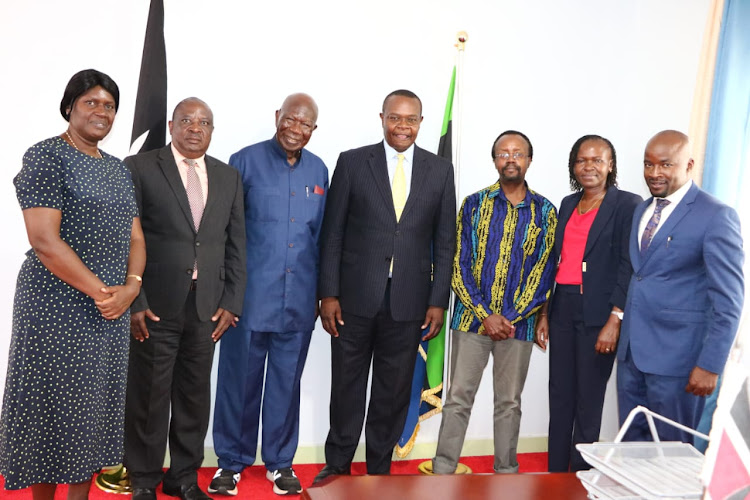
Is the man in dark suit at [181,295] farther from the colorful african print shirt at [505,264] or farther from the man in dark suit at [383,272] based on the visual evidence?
the colorful african print shirt at [505,264]


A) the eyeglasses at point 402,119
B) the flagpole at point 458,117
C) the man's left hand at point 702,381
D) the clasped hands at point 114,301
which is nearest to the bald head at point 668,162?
the man's left hand at point 702,381

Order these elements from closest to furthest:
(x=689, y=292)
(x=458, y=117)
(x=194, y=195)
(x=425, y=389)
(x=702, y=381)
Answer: (x=702, y=381) → (x=689, y=292) → (x=194, y=195) → (x=425, y=389) → (x=458, y=117)

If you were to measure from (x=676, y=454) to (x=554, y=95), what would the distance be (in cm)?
311

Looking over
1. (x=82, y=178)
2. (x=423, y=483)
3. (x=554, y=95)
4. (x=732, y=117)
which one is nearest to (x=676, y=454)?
(x=423, y=483)

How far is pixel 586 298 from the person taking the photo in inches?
124

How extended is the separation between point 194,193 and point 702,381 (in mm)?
2306

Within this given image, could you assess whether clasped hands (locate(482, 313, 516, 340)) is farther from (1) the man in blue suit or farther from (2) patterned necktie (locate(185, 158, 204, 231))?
(2) patterned necktie (locate(185, 158, 204, 231))

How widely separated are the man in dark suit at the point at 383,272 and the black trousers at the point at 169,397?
663 mm

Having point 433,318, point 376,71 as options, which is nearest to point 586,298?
point 433,318

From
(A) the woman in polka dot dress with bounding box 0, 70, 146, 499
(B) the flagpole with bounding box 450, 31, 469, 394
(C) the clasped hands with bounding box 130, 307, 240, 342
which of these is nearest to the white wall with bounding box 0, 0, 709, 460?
(B) the flagpole with bounding box 450, 31, 469, 394

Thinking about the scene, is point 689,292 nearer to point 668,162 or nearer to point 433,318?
point 668,162

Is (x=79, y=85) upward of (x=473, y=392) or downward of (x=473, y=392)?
upward

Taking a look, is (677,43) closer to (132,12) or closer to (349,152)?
(349,152)

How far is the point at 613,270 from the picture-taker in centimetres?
313
